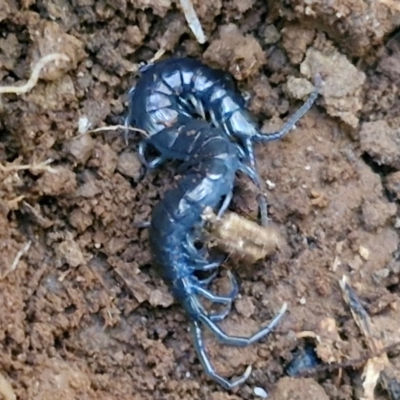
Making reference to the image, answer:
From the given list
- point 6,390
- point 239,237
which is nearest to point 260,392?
point 239,237

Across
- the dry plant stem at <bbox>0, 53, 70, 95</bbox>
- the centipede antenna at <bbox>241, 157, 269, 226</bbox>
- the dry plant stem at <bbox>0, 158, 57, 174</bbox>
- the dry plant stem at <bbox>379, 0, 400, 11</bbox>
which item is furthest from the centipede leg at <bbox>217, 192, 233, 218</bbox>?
the dry plant stem at <bbox>379, 0, 400, 11</bbox>

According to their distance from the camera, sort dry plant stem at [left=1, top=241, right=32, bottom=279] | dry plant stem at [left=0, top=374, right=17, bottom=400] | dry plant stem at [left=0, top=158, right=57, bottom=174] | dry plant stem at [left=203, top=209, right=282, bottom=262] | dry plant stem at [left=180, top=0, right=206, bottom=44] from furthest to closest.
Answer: dry plant stem at [left=180, top=0, right=206, bottom=44]
dry plant stem at [left=203, top=209, right=282, bottom=262]
dry plant stem at [left=0, top=158, right=57, bottom=174]
dry plant stem at [left=1, top=241, right=32, bottom=279]
dry plant stem at [left=0, top=374, right=17, bottom=400]

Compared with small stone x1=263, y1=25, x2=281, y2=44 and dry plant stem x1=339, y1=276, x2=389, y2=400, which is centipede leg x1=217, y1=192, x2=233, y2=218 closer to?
dry plant stem x1=339, y1=276, x2=389, y2=400

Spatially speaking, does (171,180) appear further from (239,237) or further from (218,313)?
(218,313)

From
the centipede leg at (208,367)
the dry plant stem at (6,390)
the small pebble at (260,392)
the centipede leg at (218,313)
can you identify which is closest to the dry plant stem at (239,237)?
the centipede leg at (218,313)

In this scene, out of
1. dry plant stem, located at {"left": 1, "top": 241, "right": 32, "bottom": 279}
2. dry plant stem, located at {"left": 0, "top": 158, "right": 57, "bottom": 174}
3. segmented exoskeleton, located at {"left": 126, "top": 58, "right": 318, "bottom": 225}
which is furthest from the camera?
segmented exoskeleton, located at {"left": 126, "top": 58, "right": 318, "bottom": 225}
